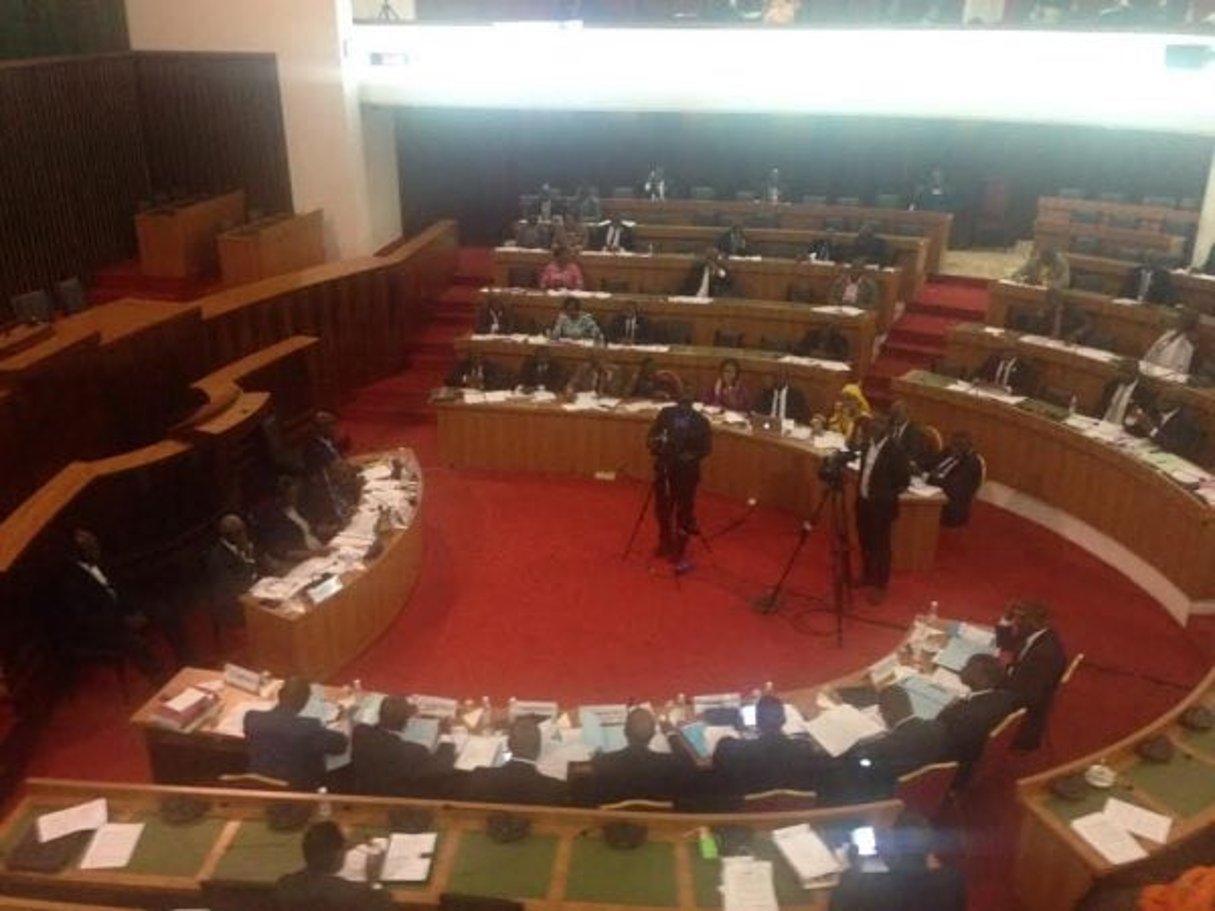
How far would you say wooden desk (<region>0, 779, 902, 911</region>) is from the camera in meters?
5.12

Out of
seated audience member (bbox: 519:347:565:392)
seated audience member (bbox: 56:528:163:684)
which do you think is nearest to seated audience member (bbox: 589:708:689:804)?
seated audience member (bbox: 56:528:163:684)

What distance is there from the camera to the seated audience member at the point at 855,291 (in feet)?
41.1

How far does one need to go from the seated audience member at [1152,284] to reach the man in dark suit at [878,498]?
4177 mm

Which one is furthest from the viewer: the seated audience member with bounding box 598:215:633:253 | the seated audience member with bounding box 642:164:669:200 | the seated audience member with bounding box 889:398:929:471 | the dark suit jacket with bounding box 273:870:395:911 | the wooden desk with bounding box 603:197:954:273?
the seated audience member with bounding box 642:164:669:200

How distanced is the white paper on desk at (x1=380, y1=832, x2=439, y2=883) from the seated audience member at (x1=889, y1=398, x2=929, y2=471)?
514 centimetres

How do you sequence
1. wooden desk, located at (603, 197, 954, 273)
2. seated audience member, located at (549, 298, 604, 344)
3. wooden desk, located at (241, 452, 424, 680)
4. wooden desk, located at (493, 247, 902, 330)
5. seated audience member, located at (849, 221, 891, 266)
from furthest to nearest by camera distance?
wooden desk, located at (603, 197, 954, 273) → seated audience member, located at (849, 221, 891, 266) → wooden desk, located at (493, 247, 902, 330) → seated audience member, located at (549, 298, 604, 344) → wooden desk, located at (241, 452, 424, 680)

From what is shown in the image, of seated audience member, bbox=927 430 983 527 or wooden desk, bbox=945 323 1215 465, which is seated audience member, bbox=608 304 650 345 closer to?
wooden desk, bbox=945 323 1215 465

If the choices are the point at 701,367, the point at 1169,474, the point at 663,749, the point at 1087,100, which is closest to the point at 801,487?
the point at 701,367

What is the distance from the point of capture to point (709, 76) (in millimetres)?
13891

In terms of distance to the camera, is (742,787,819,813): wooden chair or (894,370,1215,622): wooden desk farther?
(894,370,1215,622): wooden desk

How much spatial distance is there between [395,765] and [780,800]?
2.08 metres

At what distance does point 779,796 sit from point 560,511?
5.38 metres

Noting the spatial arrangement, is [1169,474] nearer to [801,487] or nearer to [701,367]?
[801,487]

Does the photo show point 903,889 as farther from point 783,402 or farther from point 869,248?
point 869,248
